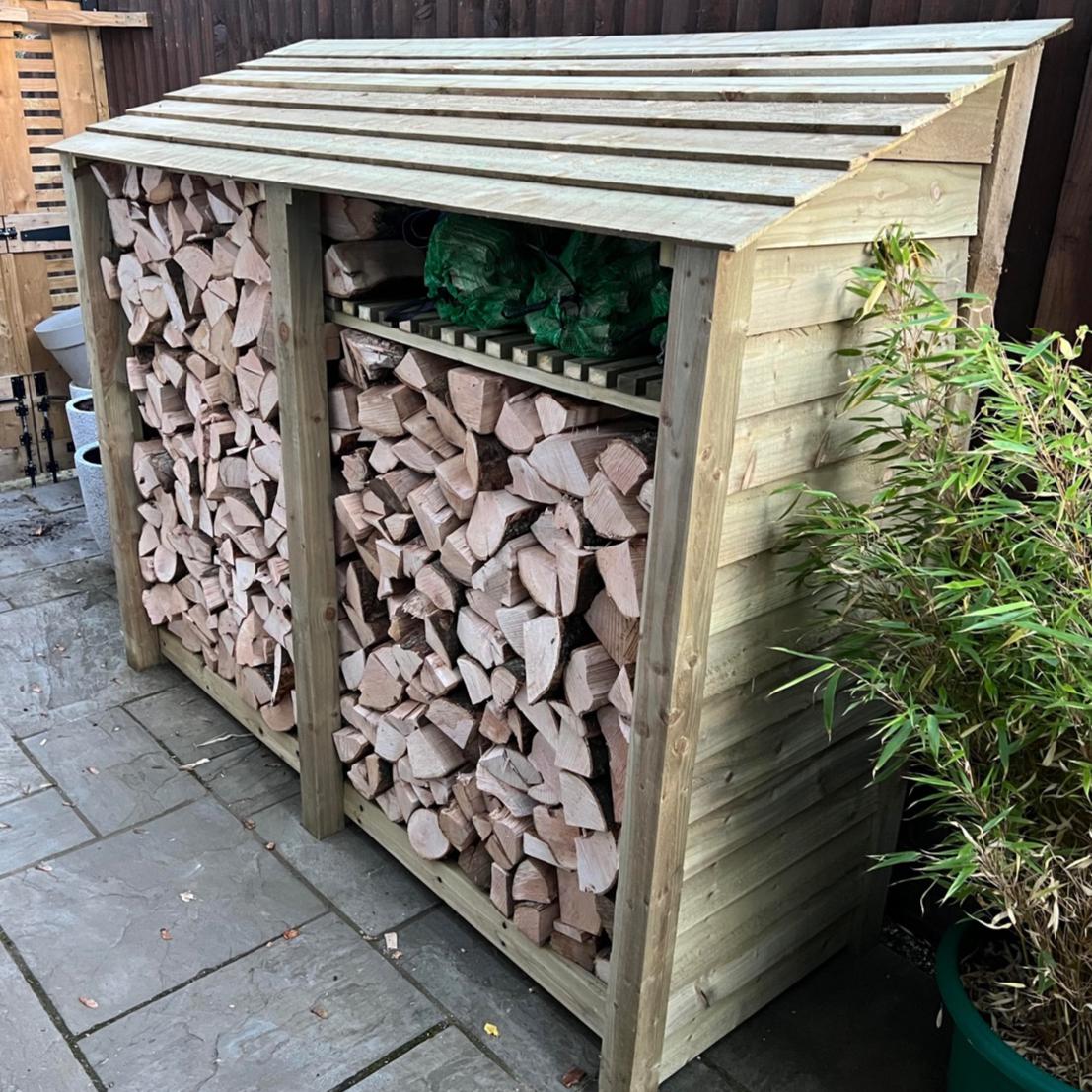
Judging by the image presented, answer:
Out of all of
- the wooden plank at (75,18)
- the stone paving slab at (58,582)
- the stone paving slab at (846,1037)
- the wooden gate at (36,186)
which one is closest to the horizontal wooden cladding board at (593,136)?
the stone paving slab at (846,1037)

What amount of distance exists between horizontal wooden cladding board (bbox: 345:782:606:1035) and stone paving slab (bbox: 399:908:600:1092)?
2.0 inches

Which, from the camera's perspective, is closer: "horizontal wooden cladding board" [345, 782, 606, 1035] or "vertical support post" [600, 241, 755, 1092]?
"vertical support post" [600, 241, 755, 1092]

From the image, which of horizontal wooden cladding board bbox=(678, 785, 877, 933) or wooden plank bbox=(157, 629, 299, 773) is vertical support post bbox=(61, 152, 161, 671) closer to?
wooden plank bbox=(157, 629, 299, 773)

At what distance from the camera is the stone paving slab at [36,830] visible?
8.21 ft

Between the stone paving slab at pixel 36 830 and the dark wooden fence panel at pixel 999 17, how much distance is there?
228 centimetres

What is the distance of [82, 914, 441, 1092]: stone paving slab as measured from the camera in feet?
6.38

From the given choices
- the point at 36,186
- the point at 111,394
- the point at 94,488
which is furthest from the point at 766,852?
the point at 36,186

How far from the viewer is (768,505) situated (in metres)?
1.59

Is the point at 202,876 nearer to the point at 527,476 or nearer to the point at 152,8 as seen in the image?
the point at 527,476

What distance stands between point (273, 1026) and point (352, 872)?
1.55 ft

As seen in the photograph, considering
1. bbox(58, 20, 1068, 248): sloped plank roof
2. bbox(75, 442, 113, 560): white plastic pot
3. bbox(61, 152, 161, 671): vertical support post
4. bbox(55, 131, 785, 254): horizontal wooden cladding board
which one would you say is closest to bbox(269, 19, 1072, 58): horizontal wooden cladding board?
bbox(58, 20, 1068, 248): sloped plank roof

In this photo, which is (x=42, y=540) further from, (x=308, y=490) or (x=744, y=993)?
(x=744, y=993)

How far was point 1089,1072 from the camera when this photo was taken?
1.52 meters

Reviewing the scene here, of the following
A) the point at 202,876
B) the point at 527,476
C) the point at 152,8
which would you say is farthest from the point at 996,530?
the point at 152,8
